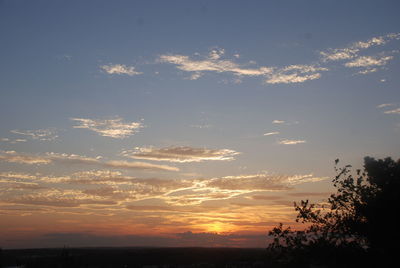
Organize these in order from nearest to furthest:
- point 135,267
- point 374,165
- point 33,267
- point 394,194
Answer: point 394,194 < point 374,165 < point 33,267 < point 135,267

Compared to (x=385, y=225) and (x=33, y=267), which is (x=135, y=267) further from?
(x=385, y=225)

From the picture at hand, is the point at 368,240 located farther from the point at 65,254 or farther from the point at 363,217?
the point at 65,254

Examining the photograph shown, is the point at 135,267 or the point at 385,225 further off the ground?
the point at 385,225

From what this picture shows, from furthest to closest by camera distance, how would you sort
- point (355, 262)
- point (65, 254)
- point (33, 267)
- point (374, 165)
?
point (33, 267)
point (65, 254)
point (374, 165)
point (355, 262)

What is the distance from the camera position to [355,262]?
97.5ft

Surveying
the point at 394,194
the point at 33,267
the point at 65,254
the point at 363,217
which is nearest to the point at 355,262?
the point at 363,217

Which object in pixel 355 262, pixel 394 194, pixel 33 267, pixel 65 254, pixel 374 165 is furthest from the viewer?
pixel 33 267

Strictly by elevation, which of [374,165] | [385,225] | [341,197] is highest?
[374,165]

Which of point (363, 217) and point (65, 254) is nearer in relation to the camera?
point (363, 217)

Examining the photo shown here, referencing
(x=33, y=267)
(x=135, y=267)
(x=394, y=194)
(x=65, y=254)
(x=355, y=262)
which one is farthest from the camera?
(x=135, y=267)

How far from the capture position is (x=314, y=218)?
32406 mm

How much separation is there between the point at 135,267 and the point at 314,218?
277 feet

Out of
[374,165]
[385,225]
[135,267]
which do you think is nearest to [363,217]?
[385,225]

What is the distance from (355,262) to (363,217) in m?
3.95
